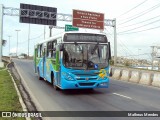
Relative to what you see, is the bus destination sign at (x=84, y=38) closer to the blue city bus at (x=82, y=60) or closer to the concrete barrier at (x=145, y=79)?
the blue city bus at (x=82, y=60)

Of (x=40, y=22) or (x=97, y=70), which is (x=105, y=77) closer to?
(x=97, y=70)

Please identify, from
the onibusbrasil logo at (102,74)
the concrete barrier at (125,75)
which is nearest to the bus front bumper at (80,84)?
the onibusbrasil logo at (102,74)

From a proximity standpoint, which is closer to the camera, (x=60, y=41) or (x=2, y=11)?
(x=60, y=41)

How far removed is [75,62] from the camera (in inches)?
558

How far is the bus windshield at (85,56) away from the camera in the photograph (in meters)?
14.2

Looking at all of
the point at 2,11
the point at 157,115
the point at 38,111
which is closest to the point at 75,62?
the point at 38,111

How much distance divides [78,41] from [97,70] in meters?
1.62

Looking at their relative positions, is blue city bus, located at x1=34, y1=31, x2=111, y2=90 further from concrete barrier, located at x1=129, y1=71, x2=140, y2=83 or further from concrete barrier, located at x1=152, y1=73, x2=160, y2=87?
concrete barrier, located at x1=129, y1=71, x2=140, y2=83

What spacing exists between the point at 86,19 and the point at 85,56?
93.5 ft

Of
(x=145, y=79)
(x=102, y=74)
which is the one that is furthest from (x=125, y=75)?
(x=102, y=74)

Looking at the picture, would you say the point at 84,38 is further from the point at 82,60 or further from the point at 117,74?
the point at 117,74

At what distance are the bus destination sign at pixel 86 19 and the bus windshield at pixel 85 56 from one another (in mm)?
27536

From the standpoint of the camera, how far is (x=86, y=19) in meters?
42.2

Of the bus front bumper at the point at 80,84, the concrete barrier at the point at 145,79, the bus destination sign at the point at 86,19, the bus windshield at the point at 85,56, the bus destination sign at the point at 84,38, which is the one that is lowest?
the concrete barrier at the point at 145,79
